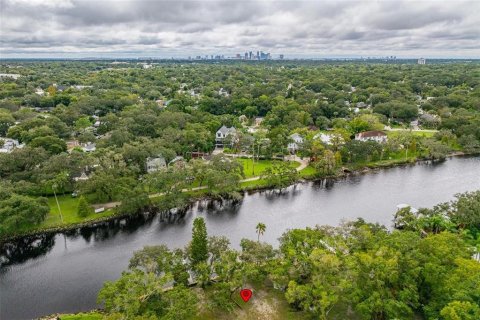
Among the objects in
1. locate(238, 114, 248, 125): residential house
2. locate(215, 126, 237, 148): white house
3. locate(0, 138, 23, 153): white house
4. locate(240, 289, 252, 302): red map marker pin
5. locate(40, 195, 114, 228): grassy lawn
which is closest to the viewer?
locate(240, 289, 252, 302): red map marker pin

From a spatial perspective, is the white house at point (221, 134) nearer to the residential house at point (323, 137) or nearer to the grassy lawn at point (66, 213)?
the residential house at point (323, 137)

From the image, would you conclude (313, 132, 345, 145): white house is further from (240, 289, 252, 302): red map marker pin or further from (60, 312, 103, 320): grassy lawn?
(60, 312, 103, 320): grassy lawn

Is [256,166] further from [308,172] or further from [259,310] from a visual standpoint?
[259,310]

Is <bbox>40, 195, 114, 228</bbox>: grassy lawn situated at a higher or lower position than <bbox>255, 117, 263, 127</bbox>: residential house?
lower

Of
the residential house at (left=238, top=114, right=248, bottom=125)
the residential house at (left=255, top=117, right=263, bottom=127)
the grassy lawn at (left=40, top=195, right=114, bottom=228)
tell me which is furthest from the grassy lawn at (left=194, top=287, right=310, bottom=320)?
the residential house at (left=238, top=114, right=248, bottom=125)

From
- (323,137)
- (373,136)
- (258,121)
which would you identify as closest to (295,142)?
(323,137)

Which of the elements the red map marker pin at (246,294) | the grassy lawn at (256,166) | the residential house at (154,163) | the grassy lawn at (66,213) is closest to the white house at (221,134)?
the grassy lawn at (256,166)

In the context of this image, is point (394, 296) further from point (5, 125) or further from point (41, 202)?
point (5, 125)
